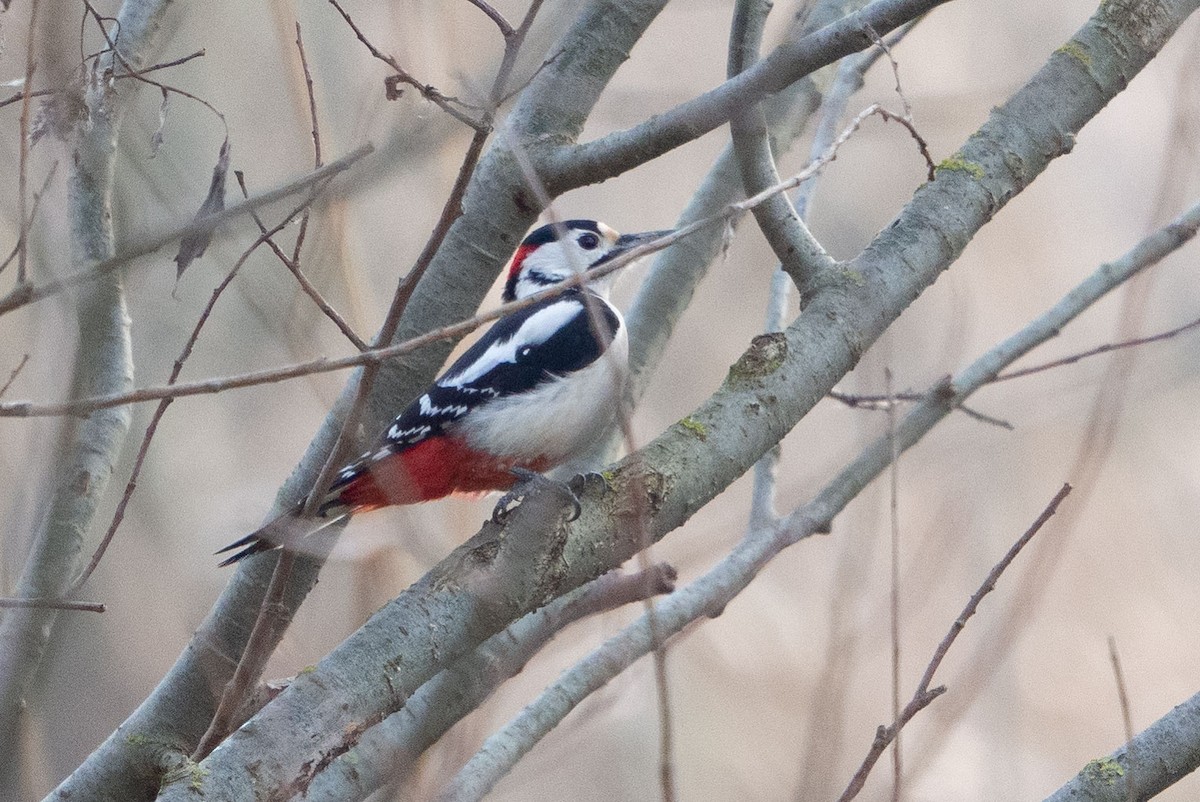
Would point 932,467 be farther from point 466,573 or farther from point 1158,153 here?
point 466,573

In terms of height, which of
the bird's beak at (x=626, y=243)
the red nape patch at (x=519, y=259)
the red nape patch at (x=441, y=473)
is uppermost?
the red nape patch at (x=519, y=259)

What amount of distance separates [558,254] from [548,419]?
1.40 m

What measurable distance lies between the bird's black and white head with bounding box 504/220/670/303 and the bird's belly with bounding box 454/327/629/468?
0.73m

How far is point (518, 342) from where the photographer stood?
3.89 m

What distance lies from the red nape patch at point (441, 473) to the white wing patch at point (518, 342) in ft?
0.82

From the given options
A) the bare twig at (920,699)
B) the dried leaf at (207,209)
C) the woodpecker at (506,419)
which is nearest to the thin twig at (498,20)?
the dried leaf at (207,209)

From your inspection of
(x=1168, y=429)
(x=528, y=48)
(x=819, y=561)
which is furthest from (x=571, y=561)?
(x=1168, y=429)

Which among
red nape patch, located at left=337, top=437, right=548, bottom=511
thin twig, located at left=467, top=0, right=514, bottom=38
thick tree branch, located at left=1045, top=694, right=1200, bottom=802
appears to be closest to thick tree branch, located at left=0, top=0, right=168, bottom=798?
thin twig, located at left=467, top=0, right=514, bottom=38

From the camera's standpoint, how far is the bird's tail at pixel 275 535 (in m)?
2.49

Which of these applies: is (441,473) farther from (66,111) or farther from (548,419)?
(66,111)

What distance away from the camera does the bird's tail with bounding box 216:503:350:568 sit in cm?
249

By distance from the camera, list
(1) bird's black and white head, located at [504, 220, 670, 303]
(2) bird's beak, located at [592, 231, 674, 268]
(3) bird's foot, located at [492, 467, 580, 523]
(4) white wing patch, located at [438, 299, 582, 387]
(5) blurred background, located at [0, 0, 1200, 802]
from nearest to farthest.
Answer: (3) bird's foot, located at [492, 467, 580, 523] < (4) white wing patch, located at [438, 299, 582, 387] < (2) bird's beak, located at [592, 231, 674, 268] < (1) bird's black and white head, located at [504, 220, 670, 303] < (5) blurred background, located at [0, 0, 1200, 802]

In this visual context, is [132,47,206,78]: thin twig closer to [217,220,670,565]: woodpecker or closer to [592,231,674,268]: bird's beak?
[217,220,670,565]: woodpecker

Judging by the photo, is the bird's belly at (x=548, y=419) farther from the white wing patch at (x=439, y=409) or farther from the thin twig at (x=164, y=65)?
the thin twig at (x=164, y=65)
